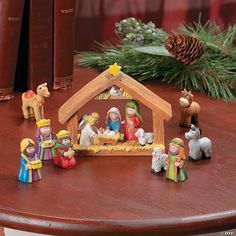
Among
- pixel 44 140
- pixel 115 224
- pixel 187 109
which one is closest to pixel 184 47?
pixel 187 109

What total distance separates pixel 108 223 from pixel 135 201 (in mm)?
65

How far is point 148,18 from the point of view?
1.77 metres

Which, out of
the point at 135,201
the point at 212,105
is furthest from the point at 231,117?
the point at 135,201

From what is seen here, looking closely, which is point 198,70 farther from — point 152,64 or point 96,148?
point 96,148

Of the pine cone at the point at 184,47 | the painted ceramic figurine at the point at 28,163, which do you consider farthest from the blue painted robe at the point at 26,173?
the pine cone at the point at 184,47

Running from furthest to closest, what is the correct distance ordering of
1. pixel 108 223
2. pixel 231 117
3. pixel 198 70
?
pixel 198 70 < pixel 231 117 < pixel 108 223

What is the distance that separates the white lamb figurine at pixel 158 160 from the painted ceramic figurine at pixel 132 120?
0.24 ft

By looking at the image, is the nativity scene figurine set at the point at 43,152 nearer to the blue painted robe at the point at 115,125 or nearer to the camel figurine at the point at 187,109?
the blue painted robe at the point at 115,125

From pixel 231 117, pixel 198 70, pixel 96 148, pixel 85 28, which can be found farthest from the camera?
pixel 85 28

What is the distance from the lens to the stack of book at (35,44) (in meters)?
1.21

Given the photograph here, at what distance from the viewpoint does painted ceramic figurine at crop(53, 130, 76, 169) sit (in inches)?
38.5

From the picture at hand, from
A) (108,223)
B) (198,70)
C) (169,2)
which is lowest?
(108,223)

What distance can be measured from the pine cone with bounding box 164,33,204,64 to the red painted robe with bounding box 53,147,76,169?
15.2 inches

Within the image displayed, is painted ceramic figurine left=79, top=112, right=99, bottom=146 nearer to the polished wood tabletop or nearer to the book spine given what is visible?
the polished wood tabletop
